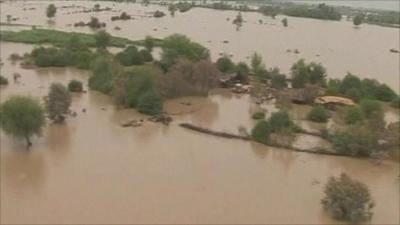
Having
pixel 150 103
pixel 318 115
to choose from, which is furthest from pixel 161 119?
pixel 318 115

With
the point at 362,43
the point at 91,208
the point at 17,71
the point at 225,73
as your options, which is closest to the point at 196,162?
the point at 91,208

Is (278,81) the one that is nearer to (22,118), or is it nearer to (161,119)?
(161,119)

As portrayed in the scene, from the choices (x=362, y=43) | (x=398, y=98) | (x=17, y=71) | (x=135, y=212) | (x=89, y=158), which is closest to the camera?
(x=135, y=212)

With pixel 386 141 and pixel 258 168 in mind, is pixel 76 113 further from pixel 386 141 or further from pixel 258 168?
pixel 386 141

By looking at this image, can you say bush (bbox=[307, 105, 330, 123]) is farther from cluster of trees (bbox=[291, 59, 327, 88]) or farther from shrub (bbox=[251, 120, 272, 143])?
cluster of trees (bbox=[291, 59, 327, 88])

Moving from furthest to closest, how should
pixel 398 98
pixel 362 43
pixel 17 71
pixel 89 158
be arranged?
pixel 362 43, pixel 17 71, pixel 398 98, pixel 89 158

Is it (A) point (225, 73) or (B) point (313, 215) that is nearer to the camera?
(B) point (313, 215)
